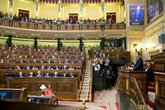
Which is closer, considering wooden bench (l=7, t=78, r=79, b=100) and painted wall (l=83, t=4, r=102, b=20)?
wooden bench (l=7, t=78, r=79, b=100)

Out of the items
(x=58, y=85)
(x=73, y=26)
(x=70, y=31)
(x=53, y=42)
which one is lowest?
(x=58, y=85)

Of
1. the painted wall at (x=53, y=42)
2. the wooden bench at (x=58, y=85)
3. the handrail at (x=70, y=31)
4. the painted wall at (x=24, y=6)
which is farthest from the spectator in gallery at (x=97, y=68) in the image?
the painted wall at (x=24, y=6)

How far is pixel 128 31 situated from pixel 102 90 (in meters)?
8.14

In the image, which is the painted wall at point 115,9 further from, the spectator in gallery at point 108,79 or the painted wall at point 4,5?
the spectator in gallery at point 108,79

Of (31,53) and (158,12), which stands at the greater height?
(158,12)

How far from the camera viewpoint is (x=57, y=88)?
1057 centimetres

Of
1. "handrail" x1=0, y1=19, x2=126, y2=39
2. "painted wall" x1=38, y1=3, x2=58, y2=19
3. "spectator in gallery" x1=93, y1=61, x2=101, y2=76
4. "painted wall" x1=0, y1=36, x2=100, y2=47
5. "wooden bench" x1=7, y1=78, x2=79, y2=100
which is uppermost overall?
"painted wall" x1=38, y1=3, x2=58, y2=19

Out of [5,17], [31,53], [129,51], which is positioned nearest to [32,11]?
[5,17]

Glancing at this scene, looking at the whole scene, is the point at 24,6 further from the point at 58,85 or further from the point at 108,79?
the point at 58,85

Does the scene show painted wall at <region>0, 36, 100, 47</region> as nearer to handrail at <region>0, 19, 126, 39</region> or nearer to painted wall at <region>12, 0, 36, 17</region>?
handrail at <region>0, 19, 126, 39</region>

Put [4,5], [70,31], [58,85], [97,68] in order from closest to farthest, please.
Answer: [58,85] < [97,68] < [70,31] < [4,5]

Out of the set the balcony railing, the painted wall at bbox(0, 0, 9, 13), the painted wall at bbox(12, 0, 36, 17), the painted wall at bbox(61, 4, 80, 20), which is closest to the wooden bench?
the balcony railing

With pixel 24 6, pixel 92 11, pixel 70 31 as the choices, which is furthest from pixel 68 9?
pixel 24 6

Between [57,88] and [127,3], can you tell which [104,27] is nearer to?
[127,3]
